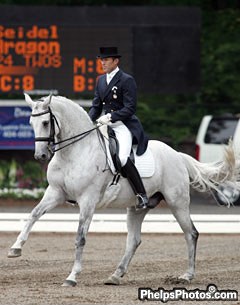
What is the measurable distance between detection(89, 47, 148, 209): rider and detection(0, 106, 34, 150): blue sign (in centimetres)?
1083

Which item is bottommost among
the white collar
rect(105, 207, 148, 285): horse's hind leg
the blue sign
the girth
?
the blue sign

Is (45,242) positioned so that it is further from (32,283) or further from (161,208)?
(161,208)

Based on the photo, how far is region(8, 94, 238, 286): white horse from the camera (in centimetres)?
977

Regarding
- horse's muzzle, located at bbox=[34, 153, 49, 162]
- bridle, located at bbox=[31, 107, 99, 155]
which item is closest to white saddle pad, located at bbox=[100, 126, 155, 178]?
bridle, located at bbox=[31, 107, 99, 155]

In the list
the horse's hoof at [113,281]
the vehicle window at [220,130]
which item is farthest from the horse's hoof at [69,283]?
the vehicle window at [220,130]

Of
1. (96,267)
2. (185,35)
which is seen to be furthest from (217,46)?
(96,267)

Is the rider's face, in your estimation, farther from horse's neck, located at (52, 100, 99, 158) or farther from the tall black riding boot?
the tall black riding boot

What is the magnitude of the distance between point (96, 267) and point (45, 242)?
108 inches

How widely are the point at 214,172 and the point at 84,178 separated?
6.42 ft

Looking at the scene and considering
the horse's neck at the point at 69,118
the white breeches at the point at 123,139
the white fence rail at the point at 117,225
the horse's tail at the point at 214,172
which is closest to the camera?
the horse's neck at the point at 69,118

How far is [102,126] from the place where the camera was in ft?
34.4

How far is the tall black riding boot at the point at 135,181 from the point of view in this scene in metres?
10.3

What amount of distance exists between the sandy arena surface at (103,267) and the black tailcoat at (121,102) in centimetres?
146

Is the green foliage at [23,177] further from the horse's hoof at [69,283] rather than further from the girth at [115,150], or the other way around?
the horse's hoof at [69,283]
